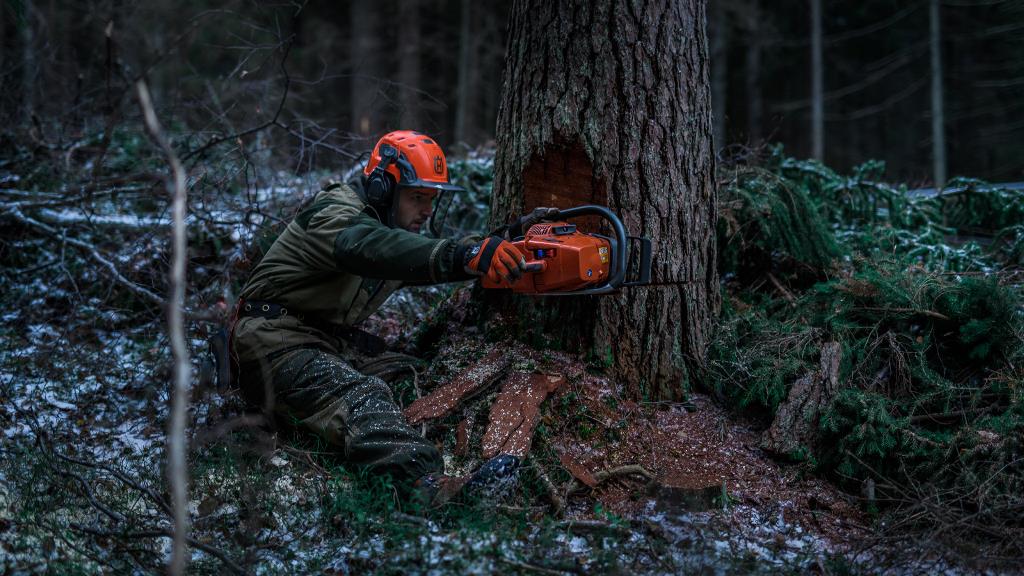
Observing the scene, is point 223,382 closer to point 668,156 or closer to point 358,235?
point 358,235

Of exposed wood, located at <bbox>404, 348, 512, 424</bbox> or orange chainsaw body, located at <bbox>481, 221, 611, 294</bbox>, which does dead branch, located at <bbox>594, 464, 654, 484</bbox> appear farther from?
orange chainsaw body, located at <bbox>481, 221, 611, 294</bbox>

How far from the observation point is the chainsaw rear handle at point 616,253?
3.26 meters

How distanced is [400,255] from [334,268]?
55cm

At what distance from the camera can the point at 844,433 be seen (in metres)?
3.53

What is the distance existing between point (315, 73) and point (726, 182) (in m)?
17.6

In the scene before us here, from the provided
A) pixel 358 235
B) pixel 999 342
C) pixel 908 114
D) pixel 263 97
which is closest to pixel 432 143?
pixel 358 235

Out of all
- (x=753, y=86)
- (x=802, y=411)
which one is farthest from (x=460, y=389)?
(x=753, y=86)

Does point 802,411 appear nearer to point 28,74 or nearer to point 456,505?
point 456,505

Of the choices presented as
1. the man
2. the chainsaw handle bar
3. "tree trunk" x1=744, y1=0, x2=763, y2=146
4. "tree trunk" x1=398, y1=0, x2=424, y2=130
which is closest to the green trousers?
the man

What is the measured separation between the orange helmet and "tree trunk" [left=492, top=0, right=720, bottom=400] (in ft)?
1.45

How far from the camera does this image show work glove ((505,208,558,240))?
3.45m

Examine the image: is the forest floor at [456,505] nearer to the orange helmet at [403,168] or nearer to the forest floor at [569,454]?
the forest floor at [569,454]

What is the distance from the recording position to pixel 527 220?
3479mm

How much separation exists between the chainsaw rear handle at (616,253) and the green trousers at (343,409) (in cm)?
100
